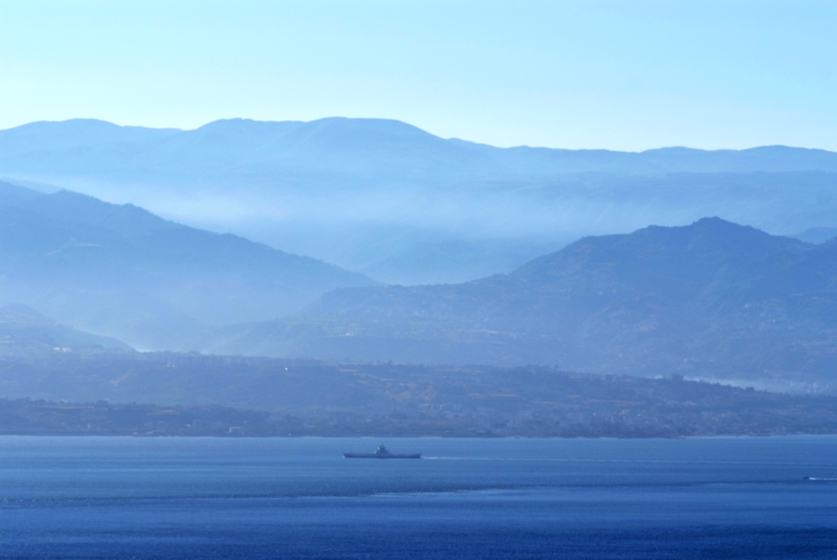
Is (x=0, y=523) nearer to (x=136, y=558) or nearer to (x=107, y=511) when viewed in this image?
(x=107, y=511)

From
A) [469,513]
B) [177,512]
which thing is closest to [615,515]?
[469,513]

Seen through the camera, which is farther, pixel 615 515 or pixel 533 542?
pixel 615 515

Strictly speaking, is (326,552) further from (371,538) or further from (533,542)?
(533,542)

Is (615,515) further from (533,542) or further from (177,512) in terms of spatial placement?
(177,512)

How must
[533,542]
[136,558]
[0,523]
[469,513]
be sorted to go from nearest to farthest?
1. [136,558]
2. [533,542]
3. [0,523]
4. [469,513]

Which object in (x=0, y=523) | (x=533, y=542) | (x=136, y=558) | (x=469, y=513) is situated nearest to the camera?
(x=136, y=558)

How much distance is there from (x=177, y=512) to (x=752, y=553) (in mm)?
82318

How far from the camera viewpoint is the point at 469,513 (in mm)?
197500

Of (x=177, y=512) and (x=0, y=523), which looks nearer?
(x=0, y=523)

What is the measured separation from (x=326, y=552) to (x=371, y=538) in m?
12.7

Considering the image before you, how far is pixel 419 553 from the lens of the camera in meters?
159

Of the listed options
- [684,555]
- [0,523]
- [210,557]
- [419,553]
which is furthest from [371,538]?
[0,523]

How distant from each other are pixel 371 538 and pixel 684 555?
38.1 metres

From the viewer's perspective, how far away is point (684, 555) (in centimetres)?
15938
